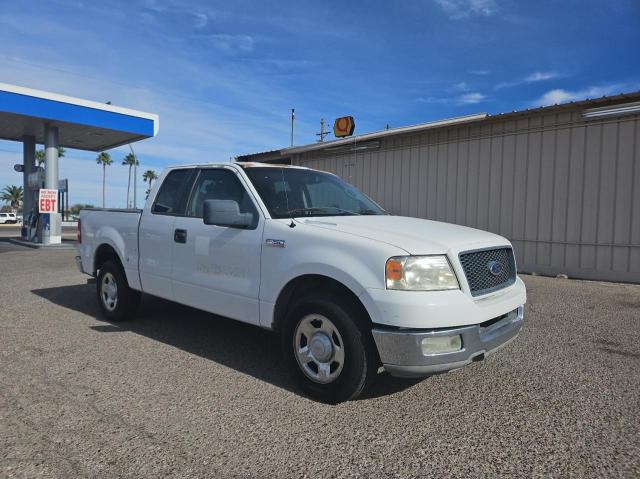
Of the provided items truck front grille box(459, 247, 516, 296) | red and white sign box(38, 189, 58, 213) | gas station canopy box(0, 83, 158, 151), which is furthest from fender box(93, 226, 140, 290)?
red and white sign box(38, 189, 58, 213)

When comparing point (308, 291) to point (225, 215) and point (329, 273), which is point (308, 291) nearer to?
point (329, 273)

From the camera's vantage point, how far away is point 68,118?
1557cm

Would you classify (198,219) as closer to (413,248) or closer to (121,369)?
(121,369)

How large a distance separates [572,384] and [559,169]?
7328mm

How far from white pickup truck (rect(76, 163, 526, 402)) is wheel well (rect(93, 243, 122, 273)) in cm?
82

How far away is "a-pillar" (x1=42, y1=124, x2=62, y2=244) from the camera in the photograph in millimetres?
16453

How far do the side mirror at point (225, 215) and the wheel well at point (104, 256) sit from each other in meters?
2.31

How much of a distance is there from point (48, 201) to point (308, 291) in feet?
51.9

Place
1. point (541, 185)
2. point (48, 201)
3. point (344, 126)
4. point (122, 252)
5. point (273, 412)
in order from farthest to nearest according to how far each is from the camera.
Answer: point (48, 201) → point (344, 126) → point (541, 185) → point (122, 252) → point (273, 412)

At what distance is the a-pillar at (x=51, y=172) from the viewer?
16.5m

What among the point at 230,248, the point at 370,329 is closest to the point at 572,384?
the point at 370,329

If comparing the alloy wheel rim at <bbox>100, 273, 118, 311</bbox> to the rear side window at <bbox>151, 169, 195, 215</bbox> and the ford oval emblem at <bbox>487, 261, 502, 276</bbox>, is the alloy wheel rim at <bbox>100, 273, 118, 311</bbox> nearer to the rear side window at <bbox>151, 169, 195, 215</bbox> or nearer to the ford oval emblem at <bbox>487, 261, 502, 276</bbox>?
the rear side window at <bbox>151, 169, 195, 215</bbox>

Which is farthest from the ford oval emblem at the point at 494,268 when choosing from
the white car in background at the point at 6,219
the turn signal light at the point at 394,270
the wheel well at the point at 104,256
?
the white car in background at the point at 6,219

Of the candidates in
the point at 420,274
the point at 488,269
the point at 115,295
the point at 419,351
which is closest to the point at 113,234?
the point at 115,295
